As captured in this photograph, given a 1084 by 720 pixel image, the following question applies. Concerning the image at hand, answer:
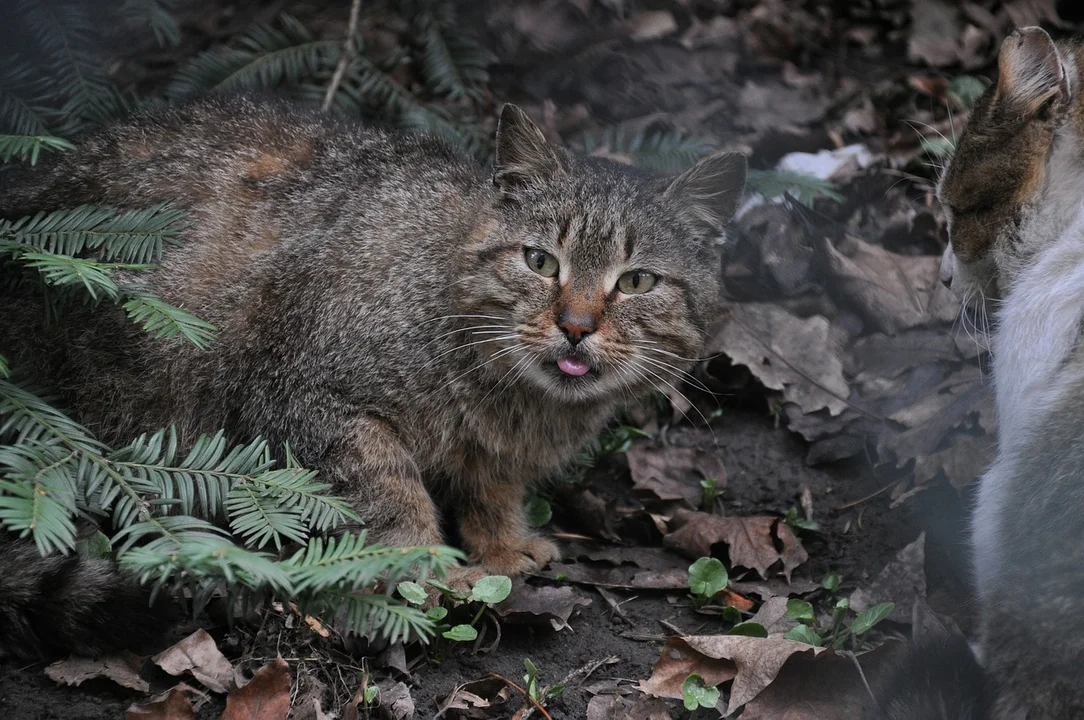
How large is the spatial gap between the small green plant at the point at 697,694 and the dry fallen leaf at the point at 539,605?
1.97ft

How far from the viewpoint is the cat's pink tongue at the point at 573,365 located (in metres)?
3.78

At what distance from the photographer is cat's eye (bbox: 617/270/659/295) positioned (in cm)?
397

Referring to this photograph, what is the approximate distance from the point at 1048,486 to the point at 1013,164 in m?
1.25

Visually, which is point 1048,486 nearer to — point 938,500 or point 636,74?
point 938,500

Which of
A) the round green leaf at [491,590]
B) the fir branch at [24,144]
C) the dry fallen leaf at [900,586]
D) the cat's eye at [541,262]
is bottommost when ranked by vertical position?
the round green leaf at [491,590]

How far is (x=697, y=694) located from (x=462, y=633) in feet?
2.69

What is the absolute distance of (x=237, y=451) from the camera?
3334 mm

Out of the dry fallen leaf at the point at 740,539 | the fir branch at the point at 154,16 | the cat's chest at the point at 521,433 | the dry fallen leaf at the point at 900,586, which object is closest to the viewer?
the dry fallen leaf at the point at 900,586

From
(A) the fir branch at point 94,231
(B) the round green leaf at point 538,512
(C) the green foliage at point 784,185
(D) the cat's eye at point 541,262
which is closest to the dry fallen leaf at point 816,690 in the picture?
(B) the round green leaf at point 538,512

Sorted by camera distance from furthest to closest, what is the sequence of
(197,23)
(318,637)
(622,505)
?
1. (197,23)
2. (622,505)
3. (318,637)

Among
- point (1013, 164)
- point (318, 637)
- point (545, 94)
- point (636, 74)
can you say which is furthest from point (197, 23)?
point (1013, 164)

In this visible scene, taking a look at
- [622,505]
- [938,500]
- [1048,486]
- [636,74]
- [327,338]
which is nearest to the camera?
[1048,486]

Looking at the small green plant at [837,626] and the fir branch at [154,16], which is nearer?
the small green plant at [837,626]

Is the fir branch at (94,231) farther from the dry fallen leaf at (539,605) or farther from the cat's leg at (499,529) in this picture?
the dry fallen leaf at (539,605)
